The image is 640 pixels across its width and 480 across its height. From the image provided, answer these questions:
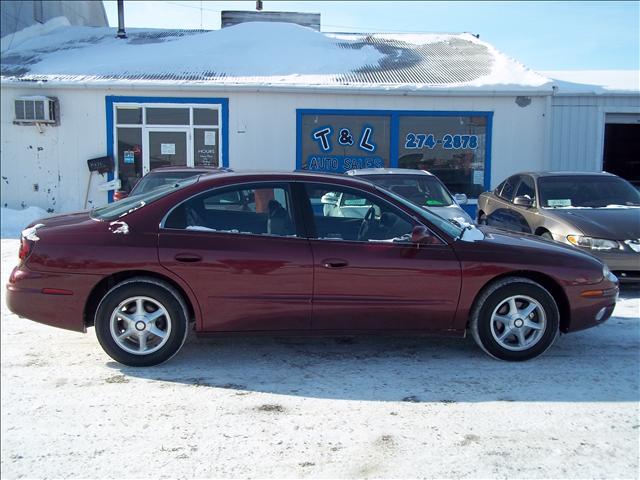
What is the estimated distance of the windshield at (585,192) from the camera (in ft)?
28.9

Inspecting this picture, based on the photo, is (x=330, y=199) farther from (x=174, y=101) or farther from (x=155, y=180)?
(x=174, y=101)

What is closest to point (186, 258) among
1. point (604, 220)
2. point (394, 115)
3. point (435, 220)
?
point (435, 220)

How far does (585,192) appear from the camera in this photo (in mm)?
9000

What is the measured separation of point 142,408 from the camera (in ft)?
13.8

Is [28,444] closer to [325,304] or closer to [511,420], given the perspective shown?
[325,304]

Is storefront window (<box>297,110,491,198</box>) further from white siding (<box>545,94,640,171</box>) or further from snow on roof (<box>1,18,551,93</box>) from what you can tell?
white siding (<box>545,94,640,171</box>)

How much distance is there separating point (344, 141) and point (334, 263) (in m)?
9.62

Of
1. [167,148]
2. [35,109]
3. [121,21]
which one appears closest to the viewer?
[35,109]

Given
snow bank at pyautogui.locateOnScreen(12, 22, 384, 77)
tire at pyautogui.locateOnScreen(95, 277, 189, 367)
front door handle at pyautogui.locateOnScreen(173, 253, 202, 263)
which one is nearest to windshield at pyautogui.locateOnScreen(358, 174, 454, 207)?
front door handle at pyautogui.locateOnScreen(173, 253, 202, 263)


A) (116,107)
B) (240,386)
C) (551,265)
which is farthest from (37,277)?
(116,107)

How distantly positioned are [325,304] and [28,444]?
7.35 ft

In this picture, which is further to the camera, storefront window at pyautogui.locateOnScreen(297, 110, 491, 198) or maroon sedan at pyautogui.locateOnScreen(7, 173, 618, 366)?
storefront window at pyautogui.locateOnScreen(297, 110, 491, 198)

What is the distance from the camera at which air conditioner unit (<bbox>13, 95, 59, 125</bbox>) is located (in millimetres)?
13594

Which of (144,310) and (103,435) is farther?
(144,310)
